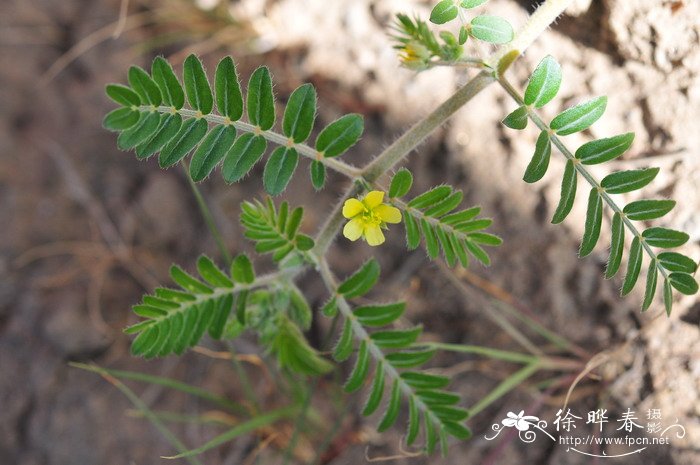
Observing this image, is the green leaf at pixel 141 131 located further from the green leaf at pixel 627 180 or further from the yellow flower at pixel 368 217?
the green leaf at pixel 627 180

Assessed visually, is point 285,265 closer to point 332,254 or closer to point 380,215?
point 380,215

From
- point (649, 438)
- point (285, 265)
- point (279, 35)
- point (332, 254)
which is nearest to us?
point (285, 265)

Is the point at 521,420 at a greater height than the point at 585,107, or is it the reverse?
the point at 585,107

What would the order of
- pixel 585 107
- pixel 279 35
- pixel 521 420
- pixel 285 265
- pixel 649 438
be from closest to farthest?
pixel 585 107, pixel 285 265, pixel 649 438, pixel 521 420, pixel 279 35

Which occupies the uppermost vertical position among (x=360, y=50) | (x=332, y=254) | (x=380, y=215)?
(x=360, y=50)

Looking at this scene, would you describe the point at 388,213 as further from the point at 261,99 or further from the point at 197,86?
the point at 197,86

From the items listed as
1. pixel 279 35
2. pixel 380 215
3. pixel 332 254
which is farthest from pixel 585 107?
pixel 279 35

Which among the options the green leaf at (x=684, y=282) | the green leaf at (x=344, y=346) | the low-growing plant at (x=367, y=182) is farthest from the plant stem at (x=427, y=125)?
the green leaf at (x=684, y=282)

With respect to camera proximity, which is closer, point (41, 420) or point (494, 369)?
point (494, 369)

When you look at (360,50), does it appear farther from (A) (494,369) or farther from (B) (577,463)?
(B) (577,463)
